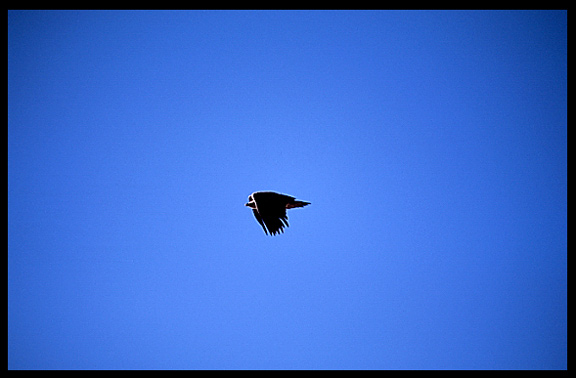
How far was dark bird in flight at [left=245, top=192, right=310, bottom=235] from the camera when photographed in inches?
322

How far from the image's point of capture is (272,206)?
27.4ft

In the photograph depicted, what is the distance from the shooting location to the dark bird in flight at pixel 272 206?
8.18 m
